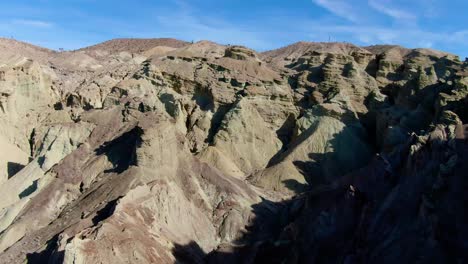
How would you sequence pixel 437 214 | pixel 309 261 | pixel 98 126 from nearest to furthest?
pixel 437 214, pixel 309 261, pixel 98 126

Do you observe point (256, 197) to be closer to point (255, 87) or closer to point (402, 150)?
point (402, 150)

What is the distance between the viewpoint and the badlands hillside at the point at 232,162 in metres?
27.0

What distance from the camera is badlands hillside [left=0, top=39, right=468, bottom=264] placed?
1062 inches

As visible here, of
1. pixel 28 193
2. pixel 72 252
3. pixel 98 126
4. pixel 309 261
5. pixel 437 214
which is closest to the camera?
pixel 437 214

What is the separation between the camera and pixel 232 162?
45906mm

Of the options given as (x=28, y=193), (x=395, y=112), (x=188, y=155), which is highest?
(x=395, y=112)

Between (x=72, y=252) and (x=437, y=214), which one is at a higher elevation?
(x=437, y=214)

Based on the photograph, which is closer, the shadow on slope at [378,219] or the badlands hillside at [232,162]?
the shadow on slope at [378,219]

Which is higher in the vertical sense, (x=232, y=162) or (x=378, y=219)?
(x=378, y=219)

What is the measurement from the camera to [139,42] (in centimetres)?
11662

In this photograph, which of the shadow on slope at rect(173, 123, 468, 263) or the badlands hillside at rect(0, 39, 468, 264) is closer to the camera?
the shadow on slope at rect(173, 123, 468, 263)

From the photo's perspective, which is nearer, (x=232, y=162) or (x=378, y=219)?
(x=378, y=219)

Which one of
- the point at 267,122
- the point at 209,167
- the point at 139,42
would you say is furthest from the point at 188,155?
the point at 139,42

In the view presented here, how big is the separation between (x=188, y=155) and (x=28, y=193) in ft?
35.0
